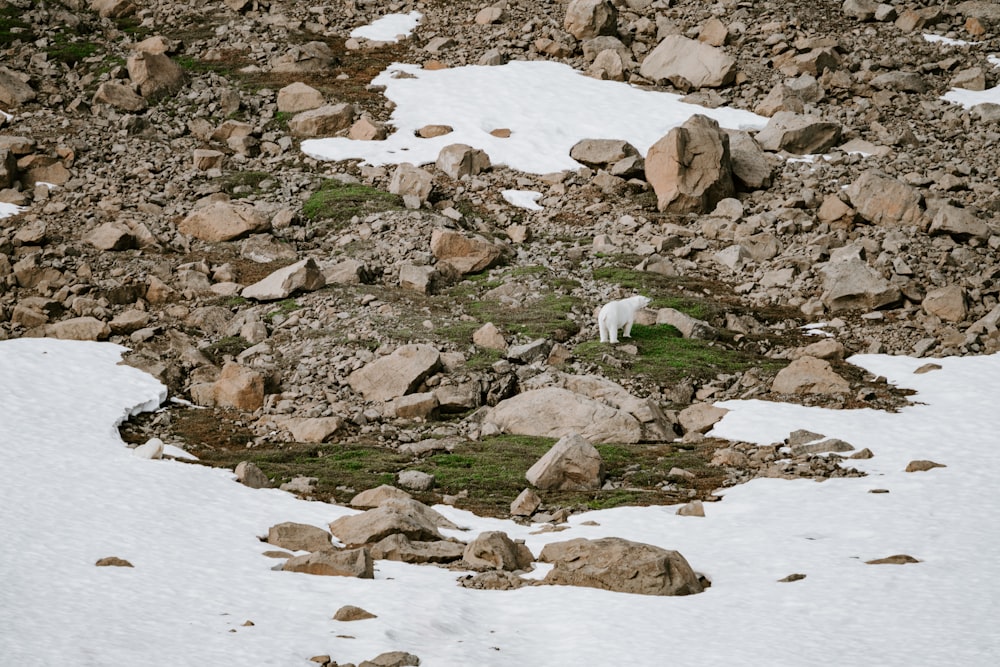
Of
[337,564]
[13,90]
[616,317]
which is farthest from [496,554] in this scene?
[13,90]

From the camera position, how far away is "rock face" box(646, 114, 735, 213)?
35031 millimetres

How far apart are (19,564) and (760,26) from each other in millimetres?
42152

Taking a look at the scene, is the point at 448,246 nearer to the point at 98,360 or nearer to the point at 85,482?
the point at 98,360

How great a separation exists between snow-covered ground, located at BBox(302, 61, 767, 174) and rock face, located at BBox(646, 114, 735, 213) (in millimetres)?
3375

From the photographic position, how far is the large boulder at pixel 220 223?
1308 inches

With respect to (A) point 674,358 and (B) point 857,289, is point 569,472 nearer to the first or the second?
(A) point 674,358

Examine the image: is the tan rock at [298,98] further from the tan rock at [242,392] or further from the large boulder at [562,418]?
the large boulder at [562,418]

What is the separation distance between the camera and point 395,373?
24250 millimetres

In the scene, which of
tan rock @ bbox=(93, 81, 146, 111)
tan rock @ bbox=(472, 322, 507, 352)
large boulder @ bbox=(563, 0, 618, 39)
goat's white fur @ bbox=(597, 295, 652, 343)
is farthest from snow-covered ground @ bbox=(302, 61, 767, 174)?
tan rock @ bbox=(472, 322, 507, 352)

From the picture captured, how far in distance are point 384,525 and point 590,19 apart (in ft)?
118

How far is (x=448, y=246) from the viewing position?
104 feet

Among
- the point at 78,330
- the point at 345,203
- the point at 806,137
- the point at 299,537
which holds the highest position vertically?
the point at 806,137

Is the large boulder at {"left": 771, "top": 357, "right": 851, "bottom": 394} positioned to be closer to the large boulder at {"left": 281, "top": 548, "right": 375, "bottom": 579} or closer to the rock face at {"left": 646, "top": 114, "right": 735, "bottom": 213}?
the rock face at {"left": 646, "top": 114, "right": 735, "bottom": 213}

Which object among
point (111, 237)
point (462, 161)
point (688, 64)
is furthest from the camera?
point (688, 64)
